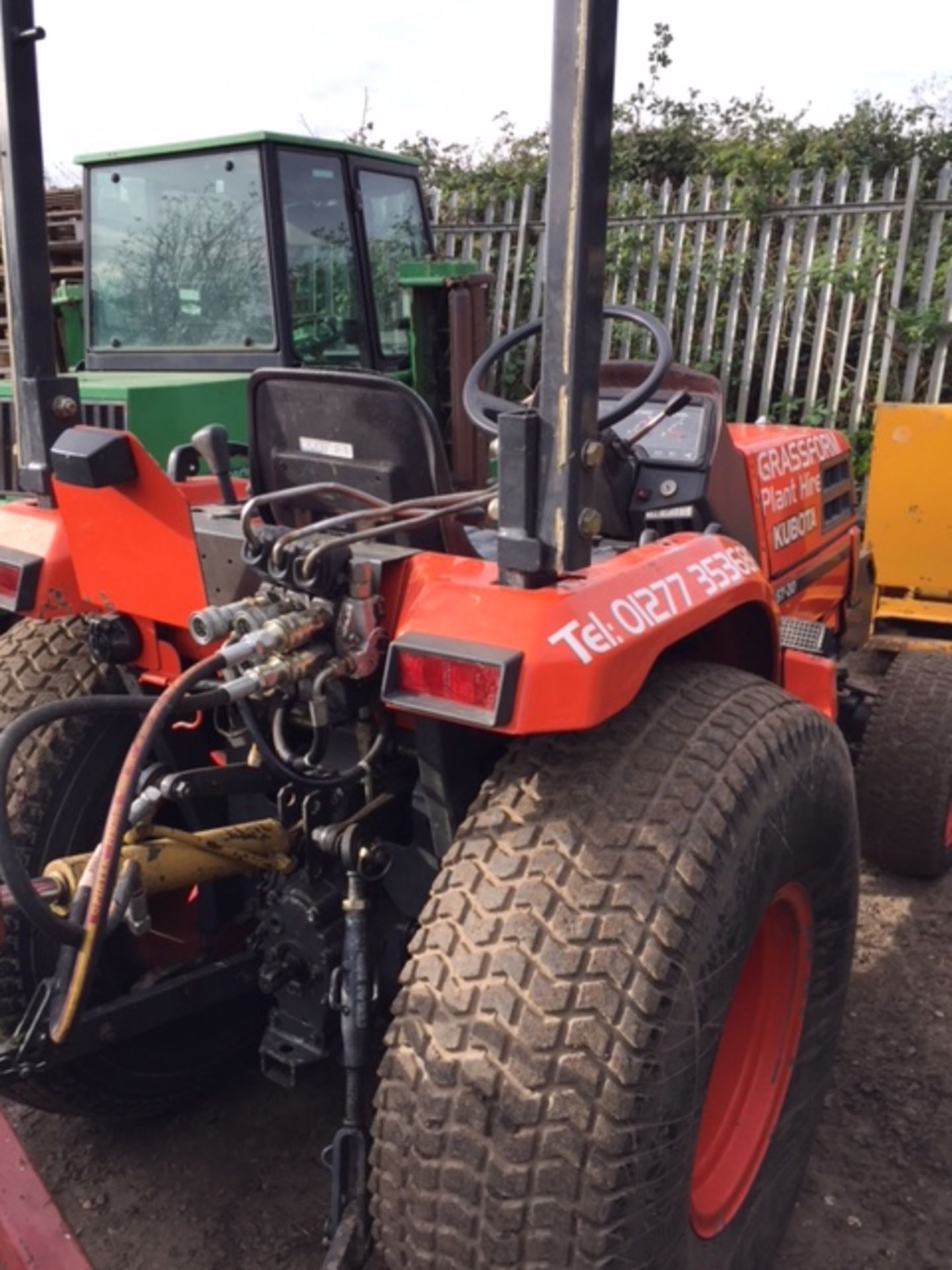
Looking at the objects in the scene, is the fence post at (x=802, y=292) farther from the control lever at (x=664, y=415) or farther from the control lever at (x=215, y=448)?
the control lever at (x=215, y=448)

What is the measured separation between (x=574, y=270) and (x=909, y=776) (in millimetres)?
2337

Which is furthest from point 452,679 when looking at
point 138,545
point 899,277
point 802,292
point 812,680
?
point 802,292

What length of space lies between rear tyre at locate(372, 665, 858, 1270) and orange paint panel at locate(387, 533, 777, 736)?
0.14 meters

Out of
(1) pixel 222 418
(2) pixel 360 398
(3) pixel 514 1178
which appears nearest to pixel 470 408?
(2) pixel 360 398

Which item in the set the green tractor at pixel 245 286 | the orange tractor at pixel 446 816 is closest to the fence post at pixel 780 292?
the green tractor at pixel 245 286

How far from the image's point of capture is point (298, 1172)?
2371mm

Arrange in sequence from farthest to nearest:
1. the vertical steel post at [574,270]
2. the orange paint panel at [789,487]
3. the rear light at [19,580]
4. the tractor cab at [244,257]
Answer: the tractor cab at [244,257] → the orange paint panel at [789,487] → the rear light at [19,580] → the vertical steel post at [574,270]

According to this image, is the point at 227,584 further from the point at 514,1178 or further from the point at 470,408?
the point at 514,1178

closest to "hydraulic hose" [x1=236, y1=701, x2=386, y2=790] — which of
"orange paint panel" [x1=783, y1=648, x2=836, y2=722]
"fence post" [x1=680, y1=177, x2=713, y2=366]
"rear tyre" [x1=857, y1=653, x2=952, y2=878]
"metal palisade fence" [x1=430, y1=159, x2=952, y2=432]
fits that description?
"orange paint panel" [x1=783, y1=648, x2=836, y2=722]

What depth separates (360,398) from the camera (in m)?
1.93

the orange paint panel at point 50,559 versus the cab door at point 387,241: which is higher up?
the cab door at point 387,241

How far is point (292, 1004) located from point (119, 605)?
784 mm

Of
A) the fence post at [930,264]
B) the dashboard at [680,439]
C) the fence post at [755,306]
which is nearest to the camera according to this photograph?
the dashboard at [680,439]

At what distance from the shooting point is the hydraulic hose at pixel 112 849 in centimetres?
157
